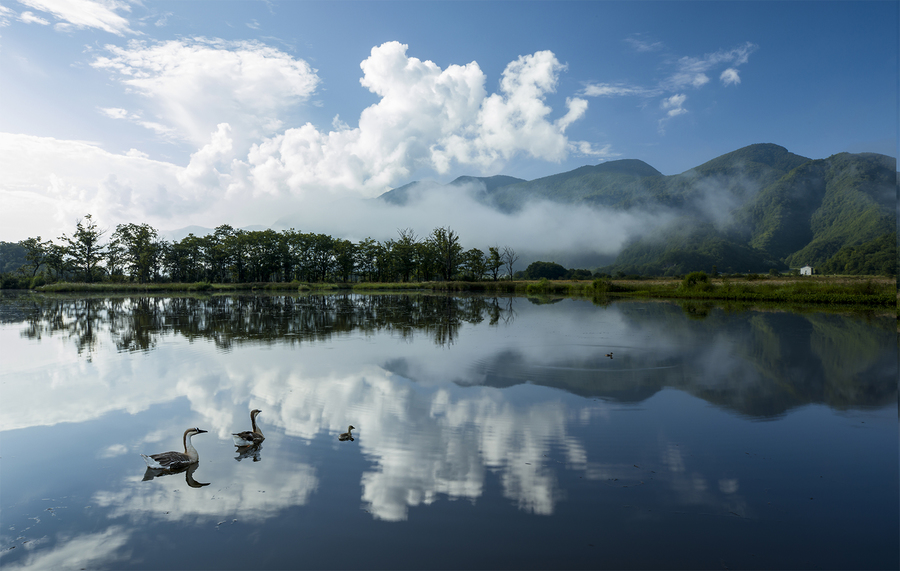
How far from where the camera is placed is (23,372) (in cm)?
1067

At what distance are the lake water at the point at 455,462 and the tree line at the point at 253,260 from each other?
60.3 metres

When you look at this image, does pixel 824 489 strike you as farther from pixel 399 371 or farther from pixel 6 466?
pixel 6 466

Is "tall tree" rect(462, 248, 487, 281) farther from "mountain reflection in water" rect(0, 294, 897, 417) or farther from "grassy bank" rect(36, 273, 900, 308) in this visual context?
"mountain reflection in water" rect(0, 294, 897, 417)

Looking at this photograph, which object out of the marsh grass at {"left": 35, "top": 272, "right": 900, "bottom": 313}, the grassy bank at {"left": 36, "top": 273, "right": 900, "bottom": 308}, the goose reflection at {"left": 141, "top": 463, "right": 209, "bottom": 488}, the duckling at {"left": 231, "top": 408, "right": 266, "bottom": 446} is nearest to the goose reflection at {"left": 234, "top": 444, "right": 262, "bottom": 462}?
Result: the duckling at {"left": 231, "top": 408, "right": 266, "bottom": 446}

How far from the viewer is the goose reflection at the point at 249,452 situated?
5.80 metres

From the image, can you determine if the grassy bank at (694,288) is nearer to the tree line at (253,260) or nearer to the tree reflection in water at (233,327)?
the tree line at (253,260)

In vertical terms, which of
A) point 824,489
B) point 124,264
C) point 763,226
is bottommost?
point 824,489

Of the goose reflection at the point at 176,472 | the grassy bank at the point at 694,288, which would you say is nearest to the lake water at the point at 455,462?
the goose reflection at the point at 176,472

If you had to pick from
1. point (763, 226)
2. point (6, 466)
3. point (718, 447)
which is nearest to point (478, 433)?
point (718, 447)

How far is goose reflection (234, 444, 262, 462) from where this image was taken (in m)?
5.80

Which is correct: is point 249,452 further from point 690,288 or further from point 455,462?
point 690,288

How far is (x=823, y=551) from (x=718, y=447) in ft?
7.72

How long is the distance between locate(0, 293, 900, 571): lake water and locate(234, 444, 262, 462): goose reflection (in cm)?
7

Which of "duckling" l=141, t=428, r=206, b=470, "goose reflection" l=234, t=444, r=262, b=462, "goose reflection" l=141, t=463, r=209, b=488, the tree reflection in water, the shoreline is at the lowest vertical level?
"goose reflection" l=141, t=463, r=209, b=488
